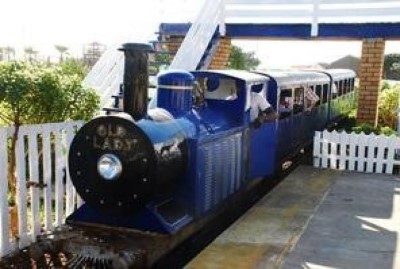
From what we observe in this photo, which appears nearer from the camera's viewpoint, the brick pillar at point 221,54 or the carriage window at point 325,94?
the brick pillar at point 221,54

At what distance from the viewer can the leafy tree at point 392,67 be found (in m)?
57.8

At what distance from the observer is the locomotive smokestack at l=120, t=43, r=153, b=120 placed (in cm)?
509

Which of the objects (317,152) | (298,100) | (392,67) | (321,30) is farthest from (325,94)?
(392,67)

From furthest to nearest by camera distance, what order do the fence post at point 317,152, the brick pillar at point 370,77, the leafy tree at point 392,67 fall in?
the leafy tree at point 392,67
the brick pillar at point 370,77
the fence post at point 317,152

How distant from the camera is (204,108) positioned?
6.82 metres

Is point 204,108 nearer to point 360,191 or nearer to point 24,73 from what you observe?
point 24,73

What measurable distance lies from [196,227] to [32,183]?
1972 millimetres

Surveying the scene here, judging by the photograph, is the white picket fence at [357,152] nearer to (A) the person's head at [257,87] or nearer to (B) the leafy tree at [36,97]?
(A) the person's head at [257,87]

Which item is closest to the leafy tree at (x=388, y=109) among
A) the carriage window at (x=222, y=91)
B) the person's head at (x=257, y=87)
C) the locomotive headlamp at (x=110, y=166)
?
the person's head at (x=257, y=87)

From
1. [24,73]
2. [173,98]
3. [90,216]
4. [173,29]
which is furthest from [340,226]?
[173,29]

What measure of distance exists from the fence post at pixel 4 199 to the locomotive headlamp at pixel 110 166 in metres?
1.01

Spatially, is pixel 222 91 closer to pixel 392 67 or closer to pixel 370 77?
pixel 370 77

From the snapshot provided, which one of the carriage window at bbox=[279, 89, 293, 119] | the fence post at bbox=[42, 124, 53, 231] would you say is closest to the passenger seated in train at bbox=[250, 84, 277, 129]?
the carriage window at bbox=[279, 89, 293, 119]

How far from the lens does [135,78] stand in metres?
5.11
